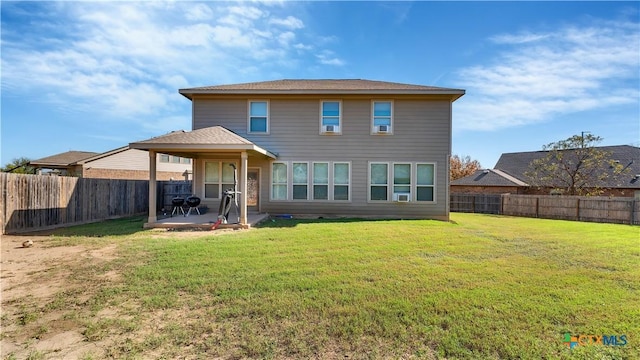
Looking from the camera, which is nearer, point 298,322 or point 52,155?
point 298,322

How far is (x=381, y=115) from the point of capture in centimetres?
1268

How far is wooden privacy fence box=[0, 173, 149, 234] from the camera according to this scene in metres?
8.57

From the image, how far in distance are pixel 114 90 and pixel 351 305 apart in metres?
14.5

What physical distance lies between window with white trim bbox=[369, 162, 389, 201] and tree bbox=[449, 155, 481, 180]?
2124 cm

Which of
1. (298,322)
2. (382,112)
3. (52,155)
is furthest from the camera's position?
(52,155)

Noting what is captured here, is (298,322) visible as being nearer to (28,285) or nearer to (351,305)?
(351,305)

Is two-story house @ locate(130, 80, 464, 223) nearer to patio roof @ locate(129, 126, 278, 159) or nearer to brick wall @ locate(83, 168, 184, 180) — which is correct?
patio roof @ locate(129, 126, 278, 159)

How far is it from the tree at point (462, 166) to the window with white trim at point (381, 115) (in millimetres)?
21354

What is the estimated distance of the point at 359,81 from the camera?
48.7ft

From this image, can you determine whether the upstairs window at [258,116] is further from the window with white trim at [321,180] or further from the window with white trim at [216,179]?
the window with white trim at [321,180]

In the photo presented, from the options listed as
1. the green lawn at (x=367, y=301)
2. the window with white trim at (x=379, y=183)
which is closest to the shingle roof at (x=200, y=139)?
the green lawn at (x=367, y=301)

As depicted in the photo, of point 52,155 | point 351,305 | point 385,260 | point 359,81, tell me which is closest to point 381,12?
point 359,81

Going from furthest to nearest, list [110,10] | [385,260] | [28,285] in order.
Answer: [110,10] < [385,260] < [28,285]

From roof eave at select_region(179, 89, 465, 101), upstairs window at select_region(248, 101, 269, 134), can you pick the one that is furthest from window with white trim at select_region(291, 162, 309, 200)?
roof eave at select_region(179, 89, 465, 101)
